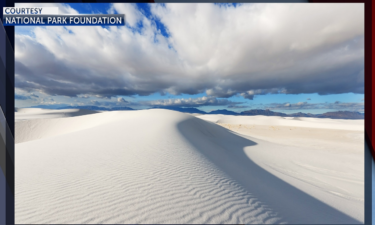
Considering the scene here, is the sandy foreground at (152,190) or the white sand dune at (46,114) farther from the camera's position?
the white sand dune at (46,114)

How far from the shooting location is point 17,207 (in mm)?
2486

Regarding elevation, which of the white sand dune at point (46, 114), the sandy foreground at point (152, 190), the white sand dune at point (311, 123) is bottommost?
the white sand dune at point (311, 123)

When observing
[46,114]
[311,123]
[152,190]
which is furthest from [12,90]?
[311,123]

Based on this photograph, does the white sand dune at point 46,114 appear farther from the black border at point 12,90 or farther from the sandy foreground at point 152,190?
the sandy foreground at point 152,190

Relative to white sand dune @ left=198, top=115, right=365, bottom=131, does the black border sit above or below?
above

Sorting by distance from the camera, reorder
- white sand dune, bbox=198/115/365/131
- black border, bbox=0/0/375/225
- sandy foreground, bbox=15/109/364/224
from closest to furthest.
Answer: sandy foreground, bbox=15/109/364/224 < black border, bbox=0/0/375/225 < white sand dune, bbox=198/115/365/131

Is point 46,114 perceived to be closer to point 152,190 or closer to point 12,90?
point 12,90

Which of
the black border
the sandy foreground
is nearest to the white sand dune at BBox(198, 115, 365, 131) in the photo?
the black border

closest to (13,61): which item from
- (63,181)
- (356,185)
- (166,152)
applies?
(63,181)

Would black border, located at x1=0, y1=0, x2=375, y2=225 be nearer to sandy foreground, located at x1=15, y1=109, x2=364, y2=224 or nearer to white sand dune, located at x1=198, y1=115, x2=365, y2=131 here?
sandy foreground, located at x1=15, y1=109, x2=364, y2=224

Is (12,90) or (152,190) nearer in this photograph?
(152,190)

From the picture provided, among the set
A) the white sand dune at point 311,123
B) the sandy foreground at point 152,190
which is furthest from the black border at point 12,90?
the white sand dune at point 311,123

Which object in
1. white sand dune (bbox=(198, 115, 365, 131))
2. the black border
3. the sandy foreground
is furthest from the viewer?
white sand dune (bbox=(198, 115, 365, 131))

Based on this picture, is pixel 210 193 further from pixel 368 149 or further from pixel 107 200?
pixel 368 149
